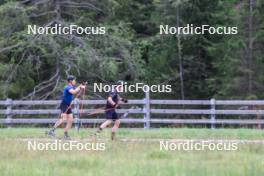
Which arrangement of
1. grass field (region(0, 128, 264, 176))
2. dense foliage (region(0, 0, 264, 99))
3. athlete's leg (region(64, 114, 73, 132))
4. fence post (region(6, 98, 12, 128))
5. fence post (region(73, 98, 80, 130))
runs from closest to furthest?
grass field (region(0, 128, 264, 176))
athlete's leg (region(64, 114, 73, 132))
fence post (region(73, 98, 80, 130))
fence post (region(6, 98, 12, 128))
dense foliage (region(0, 0, 264, 99))

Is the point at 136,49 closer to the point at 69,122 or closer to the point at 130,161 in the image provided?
the point at 69,122

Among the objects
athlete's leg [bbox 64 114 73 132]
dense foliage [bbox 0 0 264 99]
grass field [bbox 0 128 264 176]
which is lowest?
grass field [bbox 0 128 264 176]

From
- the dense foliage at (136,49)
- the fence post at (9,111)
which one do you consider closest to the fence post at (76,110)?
the fence post at (9,111)

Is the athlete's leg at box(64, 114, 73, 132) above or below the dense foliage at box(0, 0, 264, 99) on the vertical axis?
below

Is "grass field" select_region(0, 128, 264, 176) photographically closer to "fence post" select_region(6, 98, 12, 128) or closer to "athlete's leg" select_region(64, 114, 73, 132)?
"athlete's leg" select_region(64, 114, 73, 132)

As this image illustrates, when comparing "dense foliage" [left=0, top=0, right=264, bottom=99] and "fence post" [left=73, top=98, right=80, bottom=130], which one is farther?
"dense foliage" [left=0, top=0, right=264, bottom=99]

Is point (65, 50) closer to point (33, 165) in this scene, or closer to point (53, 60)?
point (53, 60)

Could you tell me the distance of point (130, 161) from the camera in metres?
12.5

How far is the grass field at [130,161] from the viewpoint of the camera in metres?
10.9

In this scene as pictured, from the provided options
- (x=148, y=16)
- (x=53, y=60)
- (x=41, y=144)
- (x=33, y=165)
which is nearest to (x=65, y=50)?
(x=53, y=60)

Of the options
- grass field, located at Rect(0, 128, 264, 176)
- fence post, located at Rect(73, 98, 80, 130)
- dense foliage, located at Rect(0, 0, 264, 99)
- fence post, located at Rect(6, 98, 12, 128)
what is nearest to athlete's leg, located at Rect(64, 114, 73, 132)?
grass field, located at Rect(0, 128, 264, 176)

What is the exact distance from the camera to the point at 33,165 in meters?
11.9

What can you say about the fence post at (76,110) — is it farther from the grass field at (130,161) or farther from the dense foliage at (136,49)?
the grass field at (130,161)

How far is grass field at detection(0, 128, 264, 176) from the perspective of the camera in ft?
35.8
